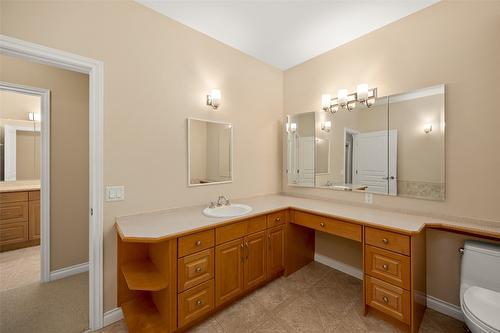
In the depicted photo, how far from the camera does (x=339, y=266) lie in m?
2.60

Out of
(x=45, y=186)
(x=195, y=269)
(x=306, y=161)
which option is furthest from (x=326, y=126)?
(x=45, y=186)

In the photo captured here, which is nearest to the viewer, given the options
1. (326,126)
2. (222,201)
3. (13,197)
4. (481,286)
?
(481,286)

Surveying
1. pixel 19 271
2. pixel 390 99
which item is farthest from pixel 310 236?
pixel 19 271

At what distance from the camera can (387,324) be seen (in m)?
1.73

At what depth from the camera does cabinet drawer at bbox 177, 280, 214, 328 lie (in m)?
1.55

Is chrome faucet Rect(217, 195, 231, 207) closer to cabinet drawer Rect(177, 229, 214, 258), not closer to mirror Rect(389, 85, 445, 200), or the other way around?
cabinet drawer Rect(177, 229, 214, 258)

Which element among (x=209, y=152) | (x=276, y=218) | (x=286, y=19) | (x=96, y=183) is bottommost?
(x=276, y=218)

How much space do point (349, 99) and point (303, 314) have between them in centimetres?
225

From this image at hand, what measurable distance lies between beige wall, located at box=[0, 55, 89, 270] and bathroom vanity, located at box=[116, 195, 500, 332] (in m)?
1.21

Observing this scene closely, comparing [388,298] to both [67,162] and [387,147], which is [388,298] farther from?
[67,162]

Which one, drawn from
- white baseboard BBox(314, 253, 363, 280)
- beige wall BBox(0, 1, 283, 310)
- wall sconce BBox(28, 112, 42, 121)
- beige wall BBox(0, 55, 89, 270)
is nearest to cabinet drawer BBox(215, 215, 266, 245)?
beige wall BBox(0, 1, 283, 310)

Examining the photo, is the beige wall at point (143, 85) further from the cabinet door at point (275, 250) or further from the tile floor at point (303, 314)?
the tile floor at point (303, 314)

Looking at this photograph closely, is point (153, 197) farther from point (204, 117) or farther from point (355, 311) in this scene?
point (355, 311)

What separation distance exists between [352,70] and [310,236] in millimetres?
2120
